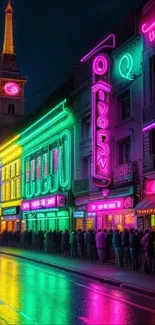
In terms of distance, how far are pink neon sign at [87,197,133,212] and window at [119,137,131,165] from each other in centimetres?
219

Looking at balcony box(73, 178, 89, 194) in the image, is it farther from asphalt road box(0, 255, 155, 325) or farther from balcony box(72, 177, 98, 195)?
asphalt road box(0, 255, 155, 325)

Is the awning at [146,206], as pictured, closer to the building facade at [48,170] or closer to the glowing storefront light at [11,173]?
the building facade at [48,170]

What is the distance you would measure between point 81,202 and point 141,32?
40.1ft

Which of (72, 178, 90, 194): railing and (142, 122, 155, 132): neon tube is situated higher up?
(142, 122, 155, 132): neon tube

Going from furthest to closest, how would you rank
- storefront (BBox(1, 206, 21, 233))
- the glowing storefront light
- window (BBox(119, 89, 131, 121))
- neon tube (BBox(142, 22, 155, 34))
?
the glowing storefront light → storefront (BBox(1, 206, 21, 233)) → window (BBox(119, 89, 131, 121)) → neon tube (BBox(142, 22, 155, 34))

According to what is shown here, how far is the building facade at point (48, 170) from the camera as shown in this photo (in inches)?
1428

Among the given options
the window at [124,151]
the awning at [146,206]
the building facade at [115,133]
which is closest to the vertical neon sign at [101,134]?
the building facade at [115,133]

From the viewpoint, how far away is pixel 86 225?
33.4 m

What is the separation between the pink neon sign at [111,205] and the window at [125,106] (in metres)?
4.53

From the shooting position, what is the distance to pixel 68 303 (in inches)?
519

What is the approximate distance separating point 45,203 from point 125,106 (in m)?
12.7

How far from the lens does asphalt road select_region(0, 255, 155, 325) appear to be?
11.0 m

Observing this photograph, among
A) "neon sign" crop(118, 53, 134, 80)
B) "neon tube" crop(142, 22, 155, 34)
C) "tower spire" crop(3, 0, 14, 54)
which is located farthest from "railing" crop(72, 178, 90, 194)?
"tower spire" crop(3, 0, 14, 54)

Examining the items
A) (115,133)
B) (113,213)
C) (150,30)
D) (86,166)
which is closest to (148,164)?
(115,133)
